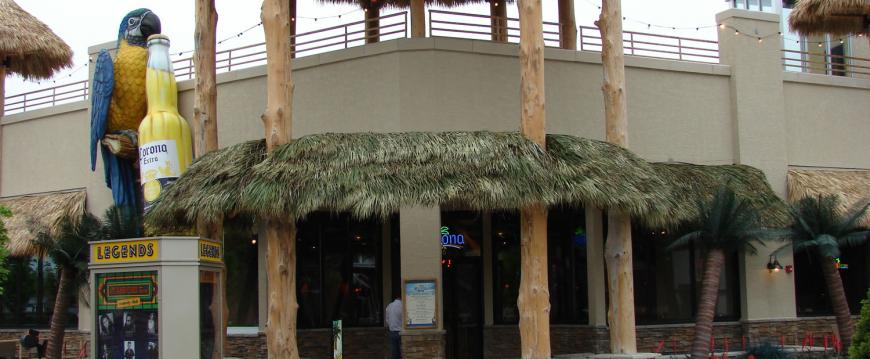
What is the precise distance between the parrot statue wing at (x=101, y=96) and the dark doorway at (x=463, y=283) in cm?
751

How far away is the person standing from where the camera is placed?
19.7 meters

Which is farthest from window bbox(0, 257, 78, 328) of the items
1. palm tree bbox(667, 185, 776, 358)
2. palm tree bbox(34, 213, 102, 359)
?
palm tree bbox(667, 185, 776, 358)

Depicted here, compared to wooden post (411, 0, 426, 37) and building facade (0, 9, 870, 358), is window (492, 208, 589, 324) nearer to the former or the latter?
building facade (0, 9, 870, 358)

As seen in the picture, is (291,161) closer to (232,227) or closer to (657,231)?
(232,227)

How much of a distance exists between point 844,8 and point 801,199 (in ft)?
17.6

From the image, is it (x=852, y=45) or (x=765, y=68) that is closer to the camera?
(x=765, y=68)

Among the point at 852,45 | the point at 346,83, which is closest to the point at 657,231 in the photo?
the point at 346,83

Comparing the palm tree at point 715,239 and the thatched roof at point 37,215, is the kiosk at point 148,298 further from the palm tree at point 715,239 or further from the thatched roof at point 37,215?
the thatched roof at point 37,215

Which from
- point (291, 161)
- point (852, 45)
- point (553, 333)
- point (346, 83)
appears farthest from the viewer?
point (852, 45)

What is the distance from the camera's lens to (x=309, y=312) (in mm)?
21594

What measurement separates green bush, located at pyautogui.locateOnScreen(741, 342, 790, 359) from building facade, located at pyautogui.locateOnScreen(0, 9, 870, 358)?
2.13 metres

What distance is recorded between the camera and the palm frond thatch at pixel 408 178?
16.1 m

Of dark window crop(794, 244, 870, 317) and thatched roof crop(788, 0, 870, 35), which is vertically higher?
thatched roof crop(788, 0, 870, 35)

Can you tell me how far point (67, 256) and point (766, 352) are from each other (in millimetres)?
13166
